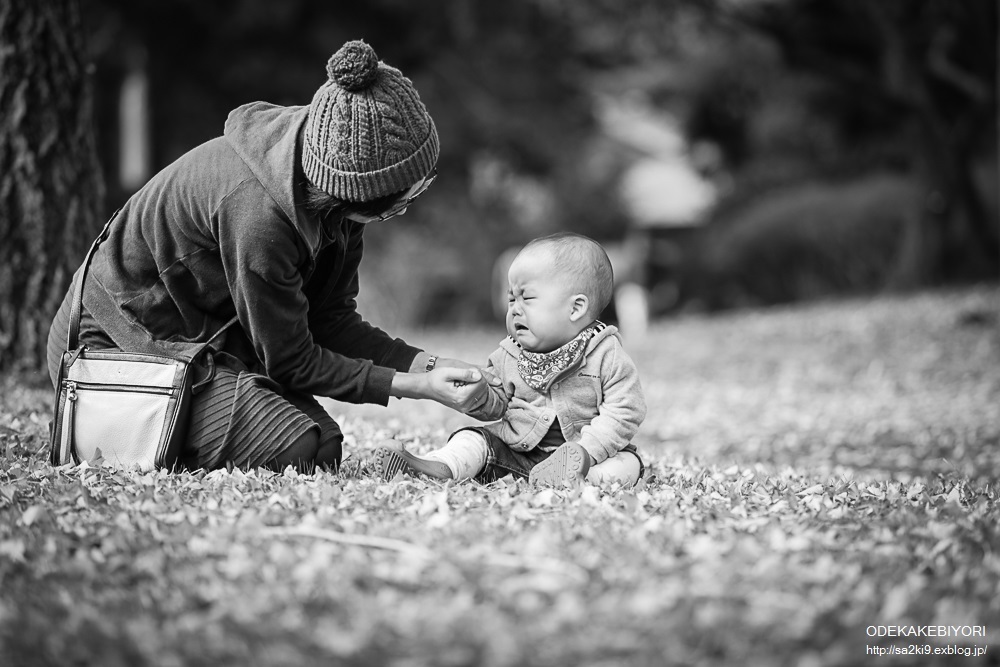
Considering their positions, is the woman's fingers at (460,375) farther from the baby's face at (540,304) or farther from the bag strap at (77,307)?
the bag strap at (77,307)

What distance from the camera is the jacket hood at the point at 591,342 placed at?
4.18 metres

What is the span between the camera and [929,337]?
460 inches

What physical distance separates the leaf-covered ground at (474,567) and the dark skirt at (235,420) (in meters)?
0.16

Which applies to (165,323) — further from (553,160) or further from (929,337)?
(553,160)

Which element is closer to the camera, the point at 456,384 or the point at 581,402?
the point at 456,384

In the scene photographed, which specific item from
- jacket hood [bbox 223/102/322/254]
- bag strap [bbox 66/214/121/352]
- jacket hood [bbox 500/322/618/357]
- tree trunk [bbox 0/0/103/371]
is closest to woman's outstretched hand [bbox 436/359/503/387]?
jacket hood [bbox 500/322/618/357]

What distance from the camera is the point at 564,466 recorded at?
4012mm

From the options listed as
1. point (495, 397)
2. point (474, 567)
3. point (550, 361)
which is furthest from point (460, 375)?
point (474, 567)

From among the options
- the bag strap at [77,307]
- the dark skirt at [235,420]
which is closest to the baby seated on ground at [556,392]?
the dark skirt at [235,420]

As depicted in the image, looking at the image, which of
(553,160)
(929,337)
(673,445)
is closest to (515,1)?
(553,160)

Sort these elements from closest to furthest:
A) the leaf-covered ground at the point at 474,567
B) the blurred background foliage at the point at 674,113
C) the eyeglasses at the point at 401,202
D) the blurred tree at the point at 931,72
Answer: the leaf-covered ground at the point at 474,567, the eyeglasses at the point at 401,202, the blurred tree at the point at 931,72, the blurred background foliage at the point at 674,113

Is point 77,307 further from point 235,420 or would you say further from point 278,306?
point 278,306

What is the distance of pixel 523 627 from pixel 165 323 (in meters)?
2.25

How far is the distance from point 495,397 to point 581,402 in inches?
13.7
